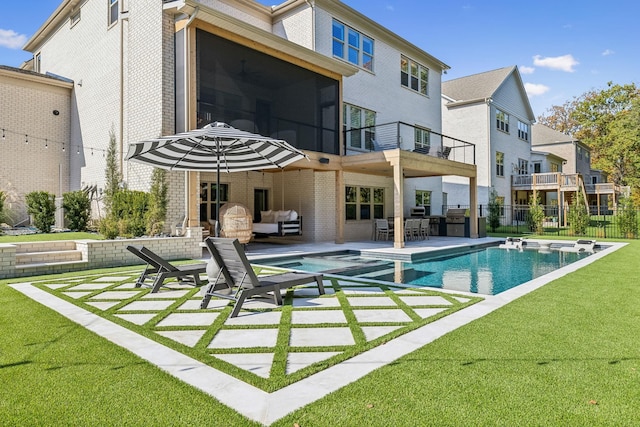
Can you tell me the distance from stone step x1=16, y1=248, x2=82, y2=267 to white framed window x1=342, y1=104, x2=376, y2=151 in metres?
10.9

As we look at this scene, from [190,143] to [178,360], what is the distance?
4958mm

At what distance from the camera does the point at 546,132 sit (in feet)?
135

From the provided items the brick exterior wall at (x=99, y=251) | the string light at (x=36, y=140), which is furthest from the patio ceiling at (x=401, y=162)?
the string light at (x=36, y=140)

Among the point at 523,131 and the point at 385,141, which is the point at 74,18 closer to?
the point at 385,141

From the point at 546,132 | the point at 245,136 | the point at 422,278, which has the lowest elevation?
the point at 422,278

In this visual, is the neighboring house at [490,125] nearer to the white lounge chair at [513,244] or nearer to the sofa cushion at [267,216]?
the white lounge chair at [513,244]

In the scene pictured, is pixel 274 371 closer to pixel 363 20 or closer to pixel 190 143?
pixel 190 143

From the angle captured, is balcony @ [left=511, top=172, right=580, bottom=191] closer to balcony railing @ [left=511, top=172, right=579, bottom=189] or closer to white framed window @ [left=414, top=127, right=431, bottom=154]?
balcony railing @ [left=511, top=172, right=579, bottom=189]

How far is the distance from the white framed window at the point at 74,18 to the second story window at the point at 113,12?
11.4ft

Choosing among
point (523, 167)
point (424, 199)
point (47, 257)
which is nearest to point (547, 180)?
point (523, 167)

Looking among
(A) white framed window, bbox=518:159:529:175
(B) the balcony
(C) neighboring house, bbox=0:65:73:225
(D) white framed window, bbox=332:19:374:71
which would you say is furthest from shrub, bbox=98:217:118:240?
(A) white framed window, bbox=518:159:529:175

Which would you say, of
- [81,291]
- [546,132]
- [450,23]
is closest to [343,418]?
[81,291]

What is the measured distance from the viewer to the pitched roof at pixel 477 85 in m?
28.5

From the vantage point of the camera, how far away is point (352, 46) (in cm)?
1808
